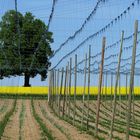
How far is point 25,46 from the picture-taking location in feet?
263

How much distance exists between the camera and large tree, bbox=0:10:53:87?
3019 inches

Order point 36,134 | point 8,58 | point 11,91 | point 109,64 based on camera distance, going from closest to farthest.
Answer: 1. point 36,134
2. point 109,64
3. point 11,91
4. point 8,58

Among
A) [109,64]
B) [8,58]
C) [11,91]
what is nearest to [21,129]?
[109,64]

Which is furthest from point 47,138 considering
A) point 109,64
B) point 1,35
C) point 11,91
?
point 1,35

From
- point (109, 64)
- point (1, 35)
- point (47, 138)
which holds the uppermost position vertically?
point (1, 35)

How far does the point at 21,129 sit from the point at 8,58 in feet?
190

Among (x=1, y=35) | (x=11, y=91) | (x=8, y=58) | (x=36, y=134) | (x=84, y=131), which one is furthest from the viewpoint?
(x=1, y=35)

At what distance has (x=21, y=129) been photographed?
20.5 metres

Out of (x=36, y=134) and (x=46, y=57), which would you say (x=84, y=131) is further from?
(x=46, y=57)

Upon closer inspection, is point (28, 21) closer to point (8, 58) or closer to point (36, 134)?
point (8, 58)

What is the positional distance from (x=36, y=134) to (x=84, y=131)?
2.10 meters

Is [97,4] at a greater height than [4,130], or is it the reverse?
[97,4]

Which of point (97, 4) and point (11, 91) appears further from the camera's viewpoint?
point (11, 91)

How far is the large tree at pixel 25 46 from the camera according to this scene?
76.7m
